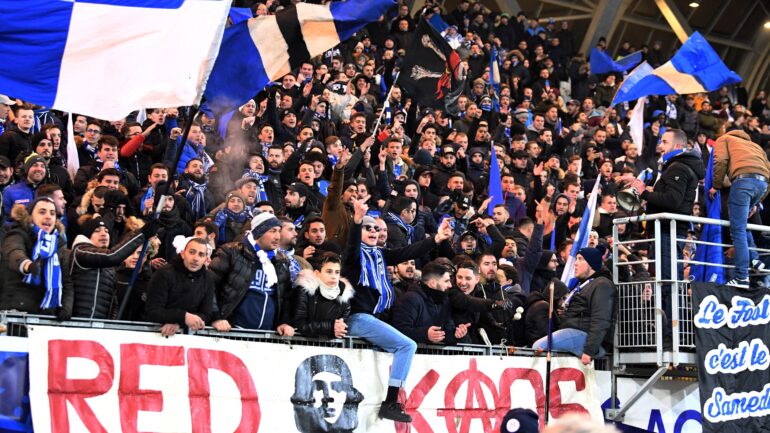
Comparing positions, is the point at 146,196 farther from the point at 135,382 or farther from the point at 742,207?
the point at 742,207

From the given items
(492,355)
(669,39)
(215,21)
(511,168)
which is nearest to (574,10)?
(669,39)

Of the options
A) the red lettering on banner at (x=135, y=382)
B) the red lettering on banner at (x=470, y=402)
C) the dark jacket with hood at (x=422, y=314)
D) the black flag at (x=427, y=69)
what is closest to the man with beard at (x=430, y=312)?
the dark jacket with hood at (x=422, y=314)

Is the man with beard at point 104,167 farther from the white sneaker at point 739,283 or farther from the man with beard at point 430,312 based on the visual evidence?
the white sneaker at point 739,283

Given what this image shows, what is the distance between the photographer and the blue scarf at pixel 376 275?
10.2m

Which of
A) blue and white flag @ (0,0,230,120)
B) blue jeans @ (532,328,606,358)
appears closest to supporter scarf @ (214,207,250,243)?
blue and white flag @ (0,0,230,120)

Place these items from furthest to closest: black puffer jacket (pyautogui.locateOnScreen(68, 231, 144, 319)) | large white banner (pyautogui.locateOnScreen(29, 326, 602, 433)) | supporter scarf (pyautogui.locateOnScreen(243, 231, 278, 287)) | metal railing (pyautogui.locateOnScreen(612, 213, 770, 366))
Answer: metal railing (pyautogui.locateOnScreen(612, 213, 770, 366)), supporter scarf (pyautogui.locateOnScreen(243, 231, 278, 287)), black puffer jacket (pyautogui.locateOnScreen(68, 231, 144, 319)), large white banner (pyautogui.locateOnScreen(29, 326, 602, 433))

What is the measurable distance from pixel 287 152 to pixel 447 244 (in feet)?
7.65

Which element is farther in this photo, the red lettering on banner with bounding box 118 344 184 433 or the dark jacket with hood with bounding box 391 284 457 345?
the dark jacket with hood with bounding box 391 284 457 345

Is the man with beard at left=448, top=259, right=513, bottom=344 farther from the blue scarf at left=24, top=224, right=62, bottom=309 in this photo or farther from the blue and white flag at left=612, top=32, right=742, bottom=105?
the blue and white flag at left=612, top=32, right=742, bottom=105

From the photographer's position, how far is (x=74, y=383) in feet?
27.4

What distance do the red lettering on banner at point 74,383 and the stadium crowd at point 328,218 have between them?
0.87ft

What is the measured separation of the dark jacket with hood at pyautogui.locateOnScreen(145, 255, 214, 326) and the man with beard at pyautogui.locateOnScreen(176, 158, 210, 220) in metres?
2.52

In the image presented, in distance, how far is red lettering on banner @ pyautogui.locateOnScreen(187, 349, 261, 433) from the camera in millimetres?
8961

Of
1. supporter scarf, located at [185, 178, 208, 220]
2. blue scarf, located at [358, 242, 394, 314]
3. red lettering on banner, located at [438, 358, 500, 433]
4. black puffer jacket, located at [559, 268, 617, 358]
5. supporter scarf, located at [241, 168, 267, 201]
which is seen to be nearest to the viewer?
blue scarf, located at [358, 242, 394, 314]
